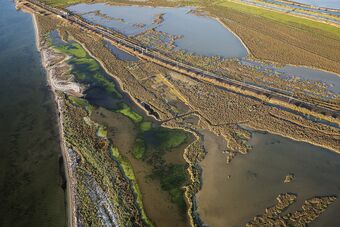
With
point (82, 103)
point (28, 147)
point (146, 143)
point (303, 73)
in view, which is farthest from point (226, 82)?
point (28, 147)

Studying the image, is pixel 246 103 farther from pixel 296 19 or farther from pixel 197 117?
pixel 296 19

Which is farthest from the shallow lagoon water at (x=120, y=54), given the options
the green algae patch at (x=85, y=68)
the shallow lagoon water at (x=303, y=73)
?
the shallow lagoon water at (x=303, y=73)

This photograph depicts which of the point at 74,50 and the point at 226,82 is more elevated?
the point at 74,50

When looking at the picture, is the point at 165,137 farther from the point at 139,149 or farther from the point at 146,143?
the point at 139,149

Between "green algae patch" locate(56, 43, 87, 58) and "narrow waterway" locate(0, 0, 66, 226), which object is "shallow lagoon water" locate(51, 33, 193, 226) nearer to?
"narrow waterway" locate(0, 0, 66, 226)

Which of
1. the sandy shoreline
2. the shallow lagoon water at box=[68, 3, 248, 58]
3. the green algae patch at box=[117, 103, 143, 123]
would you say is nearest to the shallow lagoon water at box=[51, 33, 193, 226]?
the green algae patch at box=[117, 103, 143, 123]

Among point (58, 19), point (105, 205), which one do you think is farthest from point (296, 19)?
point (105, 205)
